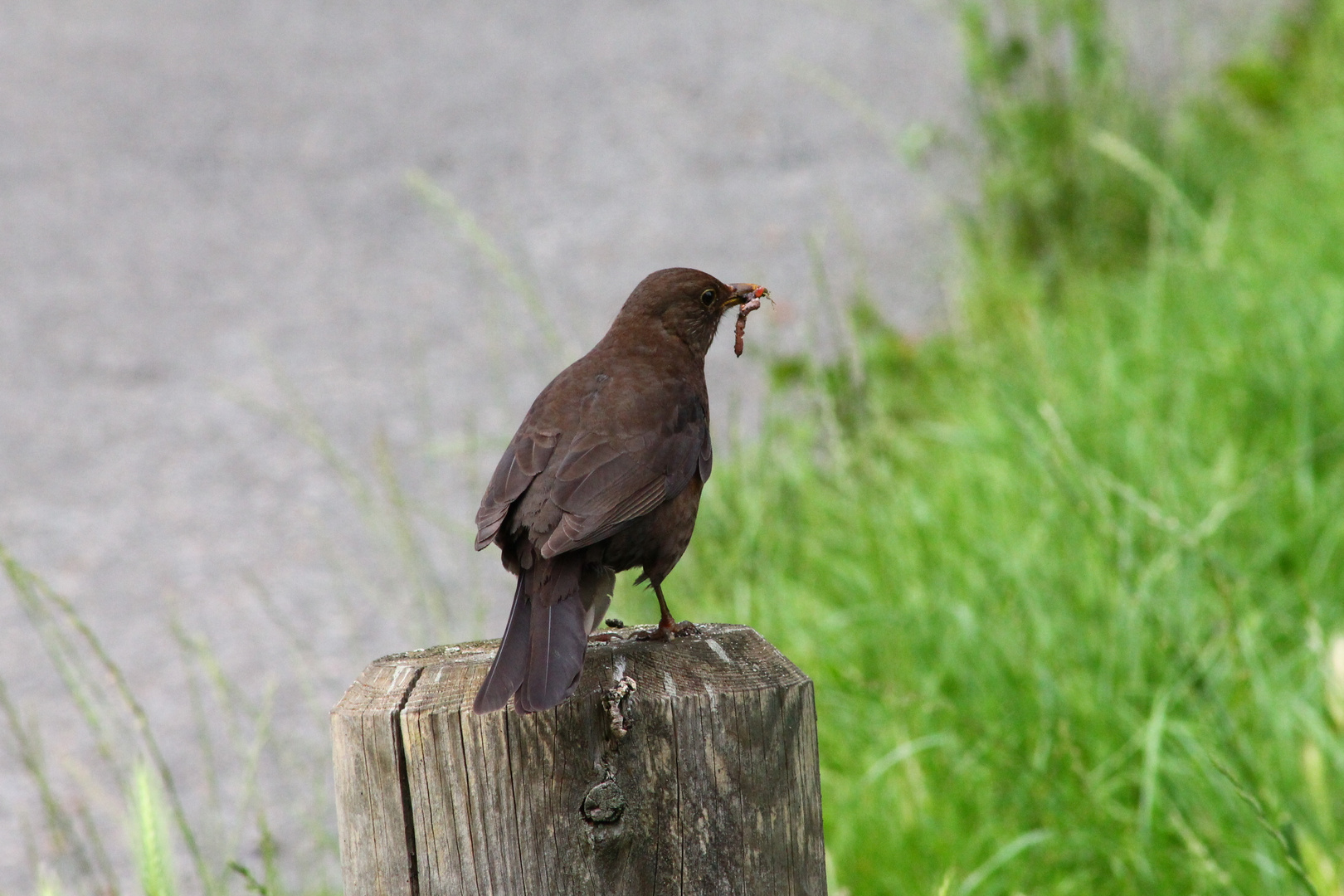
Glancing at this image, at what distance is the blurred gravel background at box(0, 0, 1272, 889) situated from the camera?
545cm

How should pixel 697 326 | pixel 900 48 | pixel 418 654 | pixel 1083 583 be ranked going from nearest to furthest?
pixel 418 654 < pixel 697 326 < pixel 1083 583 < pixel 900 48

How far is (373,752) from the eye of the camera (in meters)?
1.66

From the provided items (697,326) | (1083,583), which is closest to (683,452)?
(697,326)

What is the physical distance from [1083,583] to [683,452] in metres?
1.58

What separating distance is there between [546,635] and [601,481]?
1.34ft

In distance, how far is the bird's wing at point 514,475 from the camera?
6.86ft

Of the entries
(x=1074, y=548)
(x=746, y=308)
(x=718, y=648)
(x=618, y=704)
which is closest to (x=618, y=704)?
(x=618, y=704)

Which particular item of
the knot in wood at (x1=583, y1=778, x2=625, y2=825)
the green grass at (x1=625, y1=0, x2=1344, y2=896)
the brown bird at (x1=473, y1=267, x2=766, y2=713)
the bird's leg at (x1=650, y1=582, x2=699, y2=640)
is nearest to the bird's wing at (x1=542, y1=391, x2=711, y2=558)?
the brown bird at (x1=473, y1=267, x2=766, y2=713)

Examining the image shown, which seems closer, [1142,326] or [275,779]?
[275,779]

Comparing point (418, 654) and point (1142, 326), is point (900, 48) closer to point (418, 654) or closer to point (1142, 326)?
point (1142, 326)

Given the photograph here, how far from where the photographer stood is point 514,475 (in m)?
2.15

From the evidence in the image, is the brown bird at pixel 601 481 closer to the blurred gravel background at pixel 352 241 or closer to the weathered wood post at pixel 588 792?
the weathered wood post at pixel 588 792

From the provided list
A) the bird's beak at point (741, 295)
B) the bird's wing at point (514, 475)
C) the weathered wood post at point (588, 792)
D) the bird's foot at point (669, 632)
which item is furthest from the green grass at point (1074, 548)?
the bird's wing at point (514, 475)

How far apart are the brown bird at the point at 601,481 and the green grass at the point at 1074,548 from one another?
1.96ft
